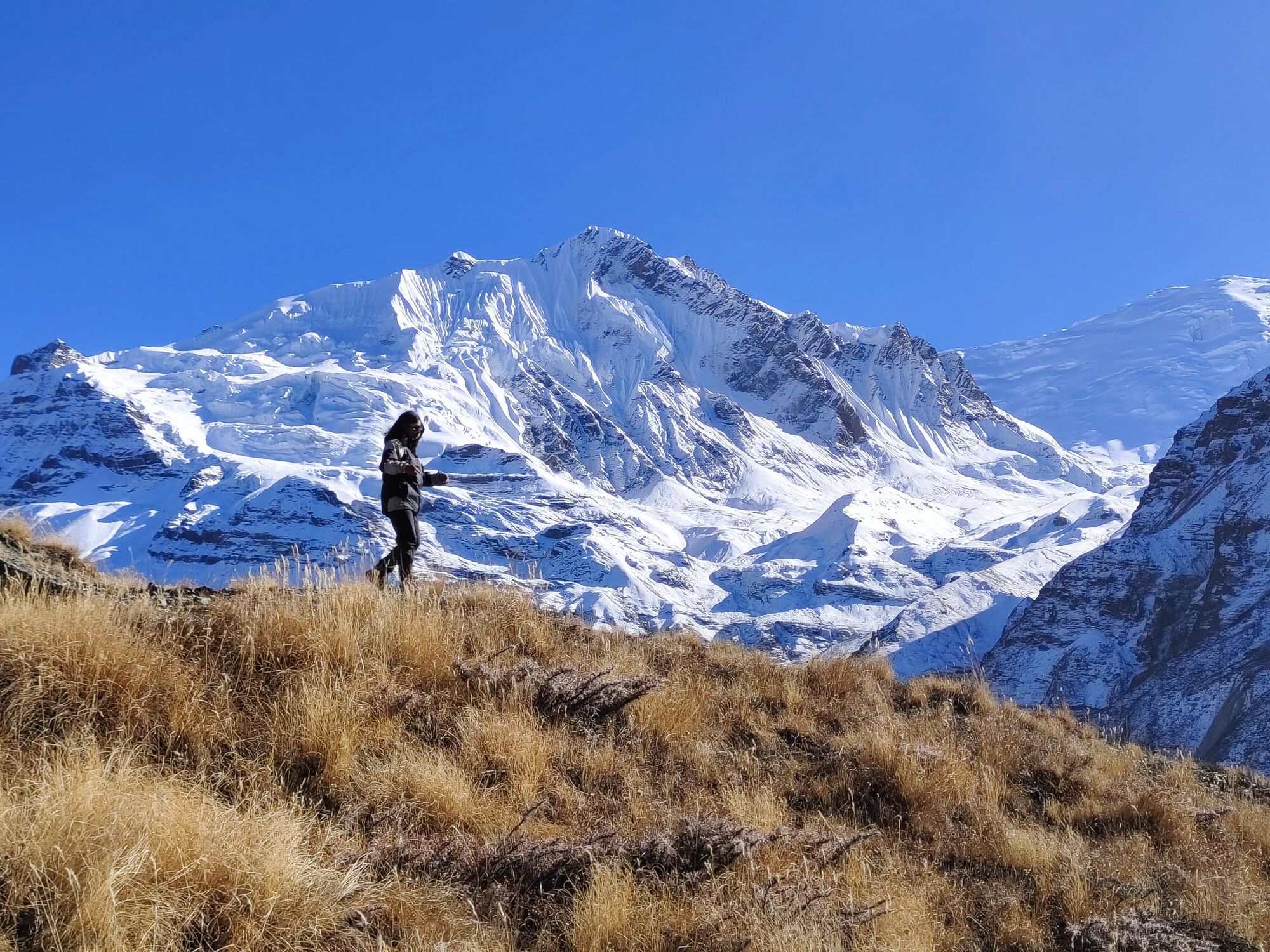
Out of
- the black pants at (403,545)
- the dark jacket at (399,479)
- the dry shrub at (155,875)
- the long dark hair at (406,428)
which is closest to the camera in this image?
the dry shrub at (155,875)

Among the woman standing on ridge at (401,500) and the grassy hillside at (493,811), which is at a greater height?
the woman standing on ridge at (401,500)

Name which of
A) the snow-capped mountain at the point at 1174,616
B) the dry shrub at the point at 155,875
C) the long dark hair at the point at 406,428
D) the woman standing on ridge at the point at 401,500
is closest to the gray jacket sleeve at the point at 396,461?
the woman standing on ridge at the point at 401,500

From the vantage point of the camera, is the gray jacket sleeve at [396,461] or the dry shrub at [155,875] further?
the gray jacket sleeve at [396,461]

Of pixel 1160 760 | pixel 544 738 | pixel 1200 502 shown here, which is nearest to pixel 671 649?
pixel 544 738

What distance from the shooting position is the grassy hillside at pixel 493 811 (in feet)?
9.53

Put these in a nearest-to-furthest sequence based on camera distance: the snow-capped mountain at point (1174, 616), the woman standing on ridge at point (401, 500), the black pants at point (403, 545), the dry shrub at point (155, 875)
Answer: the dry shrub at point (155, 875)
the black pants at point (403, 545)
the woman standing on ridge at point (401, 500)
the snow-capped mountain at point (1174, 616)

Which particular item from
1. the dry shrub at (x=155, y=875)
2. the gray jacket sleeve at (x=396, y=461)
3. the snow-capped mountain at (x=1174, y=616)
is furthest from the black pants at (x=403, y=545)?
the snow-capped mountain at (x=1174, y=616)

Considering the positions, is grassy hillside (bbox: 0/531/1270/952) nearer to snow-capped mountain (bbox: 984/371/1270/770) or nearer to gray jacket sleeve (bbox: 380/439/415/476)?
gray jacket sleeve (bbox: 380/439/415/476)

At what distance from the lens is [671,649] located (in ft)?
26.8

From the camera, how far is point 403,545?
26.8 feet

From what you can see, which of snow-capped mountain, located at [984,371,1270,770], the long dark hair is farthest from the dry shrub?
snow-capped mountain, located at [984,371,1270,770]

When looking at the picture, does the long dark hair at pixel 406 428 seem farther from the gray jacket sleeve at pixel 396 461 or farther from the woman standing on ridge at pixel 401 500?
the gray jacket sleeve at pixel 396 461

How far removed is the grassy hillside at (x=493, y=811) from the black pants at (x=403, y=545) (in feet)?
5.31

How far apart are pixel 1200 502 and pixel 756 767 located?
186m
